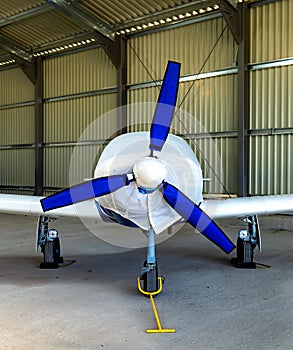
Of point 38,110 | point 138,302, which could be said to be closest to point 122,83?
point 38,110

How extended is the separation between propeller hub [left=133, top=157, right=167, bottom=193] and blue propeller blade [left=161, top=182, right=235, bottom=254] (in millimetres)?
274

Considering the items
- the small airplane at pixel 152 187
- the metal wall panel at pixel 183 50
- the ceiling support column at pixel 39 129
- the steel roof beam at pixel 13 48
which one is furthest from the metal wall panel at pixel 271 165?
the steel roof beam at pixel 13 48

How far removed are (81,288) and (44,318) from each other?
3.91 feet

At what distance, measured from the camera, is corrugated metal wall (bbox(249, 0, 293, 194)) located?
37.5 ft

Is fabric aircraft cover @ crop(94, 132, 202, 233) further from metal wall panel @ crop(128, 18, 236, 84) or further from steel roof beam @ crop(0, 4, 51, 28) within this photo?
steel roof beam @ crop(0, 4, 51, 28)

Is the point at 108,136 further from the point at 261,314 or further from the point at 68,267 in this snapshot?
the point at 261,314

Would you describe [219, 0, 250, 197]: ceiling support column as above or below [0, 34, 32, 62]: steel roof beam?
below

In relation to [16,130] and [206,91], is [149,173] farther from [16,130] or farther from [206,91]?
[16,130]

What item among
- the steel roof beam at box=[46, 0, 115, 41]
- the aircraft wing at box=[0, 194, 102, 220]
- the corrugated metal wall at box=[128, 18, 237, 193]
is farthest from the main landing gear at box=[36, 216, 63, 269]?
the steel roof beam at box=[46, 0, 115, 41]

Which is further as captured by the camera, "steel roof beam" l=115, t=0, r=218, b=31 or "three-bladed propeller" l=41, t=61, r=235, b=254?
"steel roof beam" l=115, t=0, r=218, b=31

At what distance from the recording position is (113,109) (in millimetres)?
15266

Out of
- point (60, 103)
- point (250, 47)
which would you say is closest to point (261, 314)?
point (250, 47)

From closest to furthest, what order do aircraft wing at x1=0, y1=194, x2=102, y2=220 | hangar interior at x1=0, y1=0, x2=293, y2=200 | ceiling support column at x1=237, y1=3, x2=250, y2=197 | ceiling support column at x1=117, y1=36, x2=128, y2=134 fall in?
1. aircraft wing at x1=0, y1=194, x2=102, y2=220
2. hangar interior at x1=0, y1=0, x2=293, y2=200
3. ceiling support column at x1=237, y1=3, x2=250, y2=197
4. ceiling support column at x1=117, y1=36, x2=128, y2=134

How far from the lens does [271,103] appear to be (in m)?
11.8
